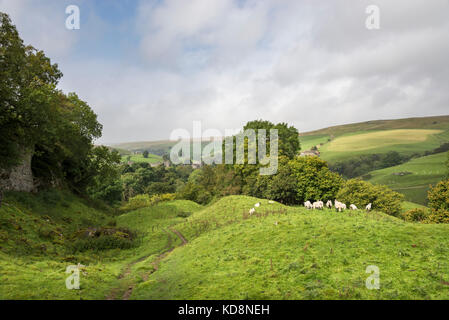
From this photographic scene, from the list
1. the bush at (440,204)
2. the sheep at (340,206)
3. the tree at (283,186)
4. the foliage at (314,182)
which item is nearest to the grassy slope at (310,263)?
the sheep at (340,206)

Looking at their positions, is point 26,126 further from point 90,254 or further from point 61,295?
point 61,295

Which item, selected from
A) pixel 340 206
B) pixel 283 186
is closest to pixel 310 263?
pixel 340 206

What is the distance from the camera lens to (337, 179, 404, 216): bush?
4616 centimetres

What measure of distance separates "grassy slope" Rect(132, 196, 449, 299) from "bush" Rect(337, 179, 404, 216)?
26820 millimetres

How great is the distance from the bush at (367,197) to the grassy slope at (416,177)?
7339 centimetres

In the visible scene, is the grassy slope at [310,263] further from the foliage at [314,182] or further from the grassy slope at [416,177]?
the grassy slope at [416,177]

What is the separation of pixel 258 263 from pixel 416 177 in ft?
516

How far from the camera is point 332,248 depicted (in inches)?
640

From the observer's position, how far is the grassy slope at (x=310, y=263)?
38.7 ft

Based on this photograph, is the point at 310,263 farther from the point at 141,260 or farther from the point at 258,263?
the point at 141,260

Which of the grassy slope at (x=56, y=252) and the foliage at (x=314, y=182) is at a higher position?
the foliage at (x=314, y=182)

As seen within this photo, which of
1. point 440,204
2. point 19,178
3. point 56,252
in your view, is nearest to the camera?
point 56,252

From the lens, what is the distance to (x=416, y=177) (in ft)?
439

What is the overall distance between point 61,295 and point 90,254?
1290cm
